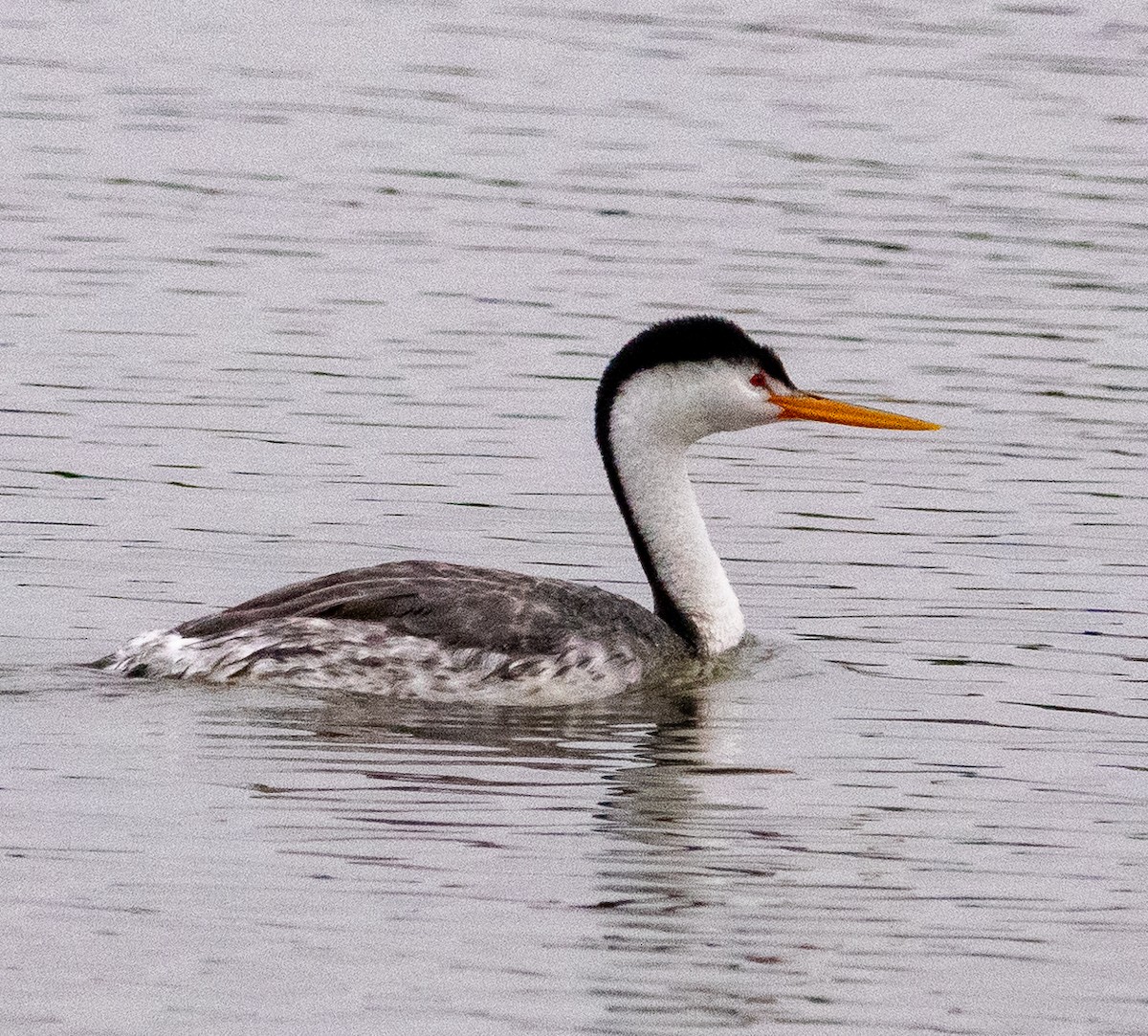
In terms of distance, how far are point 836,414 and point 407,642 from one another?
2305 mm

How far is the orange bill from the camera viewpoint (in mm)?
12688

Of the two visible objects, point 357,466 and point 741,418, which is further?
point 357,466

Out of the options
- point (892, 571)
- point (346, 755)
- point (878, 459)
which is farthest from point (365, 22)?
point (346, 755)

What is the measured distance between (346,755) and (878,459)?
19.2ft

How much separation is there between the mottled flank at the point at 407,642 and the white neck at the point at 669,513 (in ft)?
2.41

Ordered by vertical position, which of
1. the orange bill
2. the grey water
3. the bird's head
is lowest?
the grey water

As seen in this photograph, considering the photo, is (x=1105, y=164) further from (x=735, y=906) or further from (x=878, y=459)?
(x=735, y=906)

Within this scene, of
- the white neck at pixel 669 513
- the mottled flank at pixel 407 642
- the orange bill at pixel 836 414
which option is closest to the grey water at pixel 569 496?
the mottled flank at pixel 407 642

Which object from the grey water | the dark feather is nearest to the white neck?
the grey water

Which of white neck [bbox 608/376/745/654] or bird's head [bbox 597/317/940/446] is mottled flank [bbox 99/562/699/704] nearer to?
white neck [bbox 608/376/745/654]

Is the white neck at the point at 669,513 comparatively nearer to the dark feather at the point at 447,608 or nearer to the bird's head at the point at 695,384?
the bird's head at the point at 695,384

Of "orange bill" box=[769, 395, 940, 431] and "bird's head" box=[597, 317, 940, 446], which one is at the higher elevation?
"bird's head" box=[597, 317, 940, 446]

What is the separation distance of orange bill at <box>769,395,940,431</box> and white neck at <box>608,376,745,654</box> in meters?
0.35

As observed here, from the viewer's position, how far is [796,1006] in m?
8.18
